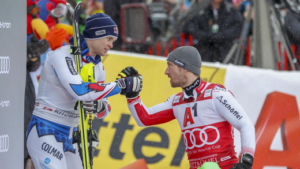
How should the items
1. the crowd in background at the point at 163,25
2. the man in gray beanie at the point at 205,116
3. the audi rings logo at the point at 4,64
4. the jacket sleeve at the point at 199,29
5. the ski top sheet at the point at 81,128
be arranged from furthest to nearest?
the jacket sleeve at the point at 199,29, the crowd in background at the point at 163,25, the ski top sheet at the point at 81,128, the man in gray beanie at the point at 205,116, the audi rings logo at the point at 4,64

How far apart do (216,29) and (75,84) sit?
4833 millimetres

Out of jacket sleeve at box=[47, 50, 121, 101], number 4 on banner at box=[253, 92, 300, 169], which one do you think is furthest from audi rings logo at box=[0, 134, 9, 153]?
number 4 on banner at box=[253, 92, 300, 169]

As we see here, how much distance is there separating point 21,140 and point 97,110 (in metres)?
0.87

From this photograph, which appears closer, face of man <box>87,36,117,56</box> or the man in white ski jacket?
the man in white ski jacket

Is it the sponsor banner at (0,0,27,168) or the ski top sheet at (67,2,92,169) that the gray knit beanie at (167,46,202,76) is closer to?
the ski top sheet at (67,2,92,169)

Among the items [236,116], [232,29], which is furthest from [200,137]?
[232,29]

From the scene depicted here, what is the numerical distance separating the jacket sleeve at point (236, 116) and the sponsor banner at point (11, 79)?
1795 millimetres

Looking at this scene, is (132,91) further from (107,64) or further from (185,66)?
(107,64)

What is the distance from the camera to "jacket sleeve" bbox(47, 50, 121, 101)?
3.77m

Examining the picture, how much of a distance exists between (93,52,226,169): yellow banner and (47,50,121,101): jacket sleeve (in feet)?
8.70

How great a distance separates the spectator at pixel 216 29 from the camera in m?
7.93

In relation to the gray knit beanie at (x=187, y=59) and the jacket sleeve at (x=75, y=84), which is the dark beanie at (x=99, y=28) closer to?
the jacket sleeve at (x=75, y=84)

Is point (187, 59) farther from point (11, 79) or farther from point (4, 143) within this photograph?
point (4, 143)

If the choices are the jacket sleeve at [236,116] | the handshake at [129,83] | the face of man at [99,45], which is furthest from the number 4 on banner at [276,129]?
the face of man at [99,45]
